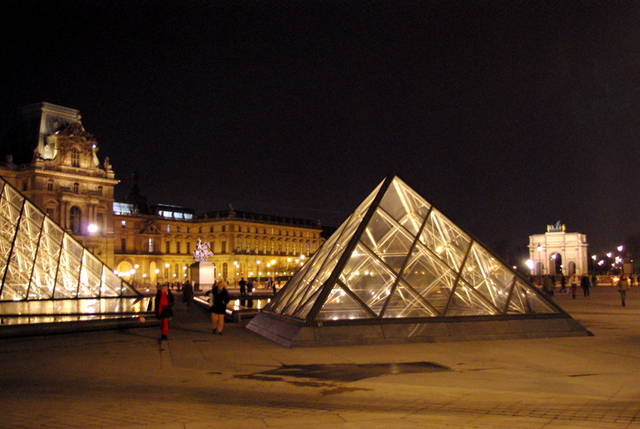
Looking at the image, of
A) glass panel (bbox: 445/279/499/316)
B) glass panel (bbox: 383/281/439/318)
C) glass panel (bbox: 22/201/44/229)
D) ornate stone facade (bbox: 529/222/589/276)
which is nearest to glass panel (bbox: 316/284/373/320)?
glass panel (bbox: 383/281/439/318)

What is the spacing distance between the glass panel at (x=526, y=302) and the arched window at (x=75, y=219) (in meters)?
67.7

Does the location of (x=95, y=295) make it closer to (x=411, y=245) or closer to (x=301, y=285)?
(x=301, y=285)

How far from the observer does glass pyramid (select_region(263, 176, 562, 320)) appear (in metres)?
13.1

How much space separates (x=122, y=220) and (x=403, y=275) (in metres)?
89.3

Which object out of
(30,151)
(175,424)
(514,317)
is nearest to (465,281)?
(514,317)

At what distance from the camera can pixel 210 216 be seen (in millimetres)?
120312

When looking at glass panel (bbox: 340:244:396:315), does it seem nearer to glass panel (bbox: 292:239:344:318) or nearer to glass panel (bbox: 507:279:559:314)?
glass panel (bbox: 292:239:344:318)

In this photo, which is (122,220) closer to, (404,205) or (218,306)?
(218,306)

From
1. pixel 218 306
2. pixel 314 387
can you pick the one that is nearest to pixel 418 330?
pixel 218 306

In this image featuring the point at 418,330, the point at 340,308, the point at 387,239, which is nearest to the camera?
the point at 340,308

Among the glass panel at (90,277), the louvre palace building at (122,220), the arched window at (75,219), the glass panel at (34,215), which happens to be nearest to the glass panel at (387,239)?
the glass panel at (90,277)

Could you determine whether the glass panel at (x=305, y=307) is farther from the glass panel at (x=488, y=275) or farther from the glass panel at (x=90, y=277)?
the glass panel at (x=90, y=277)

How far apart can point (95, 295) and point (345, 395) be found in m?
21.6

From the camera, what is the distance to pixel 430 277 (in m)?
14.1
